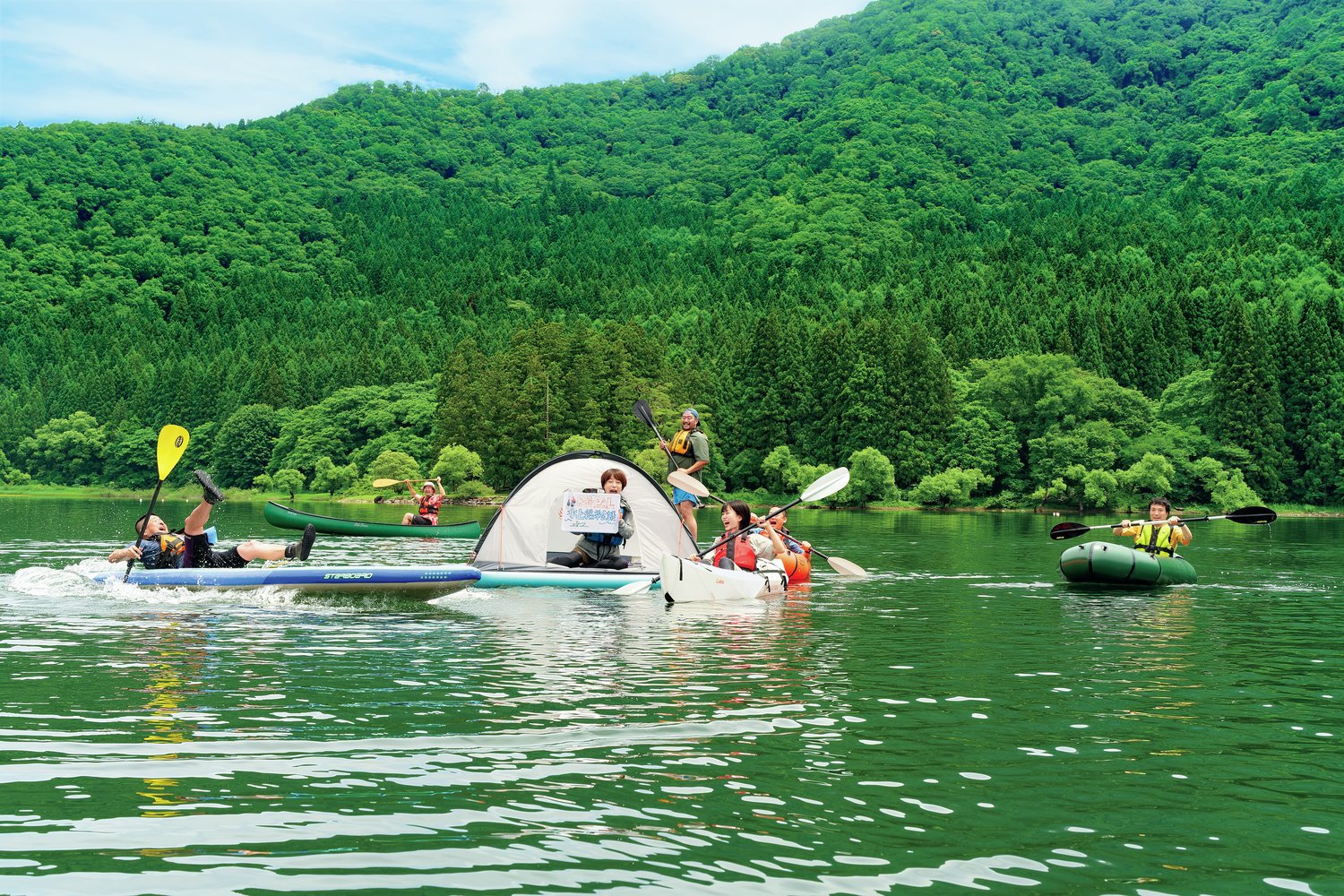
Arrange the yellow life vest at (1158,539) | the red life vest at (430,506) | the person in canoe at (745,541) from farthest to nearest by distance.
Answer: the red life vest at (430,506), the yellow life vest at (1158,539), the person in canoe at (745,541)

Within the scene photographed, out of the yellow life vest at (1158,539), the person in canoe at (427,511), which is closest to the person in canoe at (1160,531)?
the yellow life vest at (1158,539)

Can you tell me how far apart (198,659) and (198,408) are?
129847 millimetres

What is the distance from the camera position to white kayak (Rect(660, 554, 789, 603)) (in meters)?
18.8

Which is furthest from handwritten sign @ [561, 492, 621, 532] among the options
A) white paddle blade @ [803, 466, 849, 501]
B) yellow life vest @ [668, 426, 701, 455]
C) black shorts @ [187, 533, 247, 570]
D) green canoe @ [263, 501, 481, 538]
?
green canoe @ [263, 501, 481, 538]

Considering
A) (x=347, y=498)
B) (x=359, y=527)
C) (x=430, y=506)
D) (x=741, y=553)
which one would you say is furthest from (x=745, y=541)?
A: (x=347, y=498)

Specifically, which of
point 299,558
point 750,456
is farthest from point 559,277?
point 299,558

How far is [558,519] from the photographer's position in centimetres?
2284

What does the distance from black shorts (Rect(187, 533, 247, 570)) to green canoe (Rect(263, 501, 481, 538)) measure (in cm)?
1160

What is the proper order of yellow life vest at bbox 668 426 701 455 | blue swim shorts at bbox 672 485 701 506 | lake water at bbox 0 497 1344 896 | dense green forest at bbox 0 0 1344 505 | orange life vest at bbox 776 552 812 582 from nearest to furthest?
lake water at bbox 0 497 1344 896 < orange life vest at bbox 776 552 812 582 < blue swim shorts at bbox 672 485 701 506 < yellow life vest at bbox 668 426 701 455 < dense green forest at bbox 0 0 1344 505

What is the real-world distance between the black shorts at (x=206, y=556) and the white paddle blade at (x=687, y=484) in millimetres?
7567

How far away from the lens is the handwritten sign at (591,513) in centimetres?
2111

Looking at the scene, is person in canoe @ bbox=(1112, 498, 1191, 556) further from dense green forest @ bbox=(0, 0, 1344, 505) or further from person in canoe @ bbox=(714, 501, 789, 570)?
dense green forest @ bbox=(0, 0, 1344, 505)

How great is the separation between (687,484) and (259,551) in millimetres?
7395

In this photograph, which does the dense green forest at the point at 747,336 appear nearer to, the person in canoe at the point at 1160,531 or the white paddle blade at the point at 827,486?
the person in canoe at the point at 1160,531
